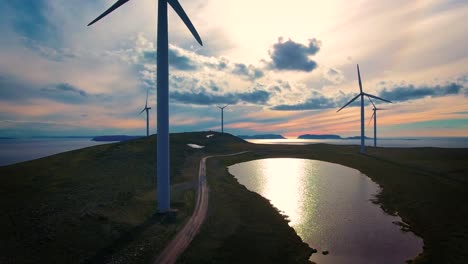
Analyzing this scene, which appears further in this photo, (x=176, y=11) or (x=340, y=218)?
(x=340, y=218)

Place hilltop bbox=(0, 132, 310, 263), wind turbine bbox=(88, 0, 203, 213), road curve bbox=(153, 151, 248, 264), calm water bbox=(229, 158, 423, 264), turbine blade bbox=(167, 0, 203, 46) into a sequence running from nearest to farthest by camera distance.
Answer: hilltop bbox=(0, 132, 310, 263)
road curve bbox=(153, 151, 248, 264)
calm water bbox=(229, 158, 423, 264)
wind turbine bbox=(88, 0, 203, 213)
turbine blade bbox=(167, 0, 203, 46)

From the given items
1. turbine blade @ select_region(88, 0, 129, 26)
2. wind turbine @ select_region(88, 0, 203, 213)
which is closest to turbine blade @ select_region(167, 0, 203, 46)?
wind turbine @ select_region(88, 0, 203, 213)

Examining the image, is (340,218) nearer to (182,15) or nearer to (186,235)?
(186,235)

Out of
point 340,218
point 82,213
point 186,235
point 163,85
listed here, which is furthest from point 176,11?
point 340,218

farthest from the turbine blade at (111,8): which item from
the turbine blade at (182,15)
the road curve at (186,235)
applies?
the road curve at (186,235)

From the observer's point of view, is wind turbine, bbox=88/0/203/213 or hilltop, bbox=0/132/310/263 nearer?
hilltop, bbox=0/132/310/263

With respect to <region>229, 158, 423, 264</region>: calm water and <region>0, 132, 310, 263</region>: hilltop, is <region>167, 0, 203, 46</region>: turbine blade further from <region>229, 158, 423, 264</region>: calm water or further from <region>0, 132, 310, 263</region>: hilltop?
<region>229, 158, 423, 264</region>: calm water

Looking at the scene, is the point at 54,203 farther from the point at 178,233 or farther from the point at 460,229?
the point at 460,229

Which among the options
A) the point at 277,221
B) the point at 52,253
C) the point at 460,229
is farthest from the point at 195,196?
the point at 460,229

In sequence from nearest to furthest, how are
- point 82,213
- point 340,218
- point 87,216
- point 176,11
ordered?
1. point 87,216
2. point 82,213
3. point 176,11
4. point 340,218
